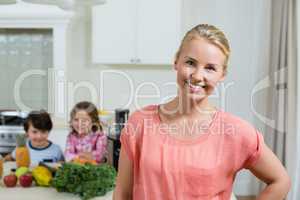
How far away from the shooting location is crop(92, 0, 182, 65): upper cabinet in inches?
129

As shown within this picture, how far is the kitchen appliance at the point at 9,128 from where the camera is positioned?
11.3ft

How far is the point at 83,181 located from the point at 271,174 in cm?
108

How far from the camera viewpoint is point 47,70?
11.9ft

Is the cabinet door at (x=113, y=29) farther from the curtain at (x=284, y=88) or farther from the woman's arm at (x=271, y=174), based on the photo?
the woman's arm at (x=271, y=174)

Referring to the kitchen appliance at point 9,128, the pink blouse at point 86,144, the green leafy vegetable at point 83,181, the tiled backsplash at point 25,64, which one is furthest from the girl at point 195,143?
the tiled backsplash at point 25,64

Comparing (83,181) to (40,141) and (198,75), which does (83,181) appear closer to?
(40,141)

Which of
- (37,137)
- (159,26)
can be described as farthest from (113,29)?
(37,137)

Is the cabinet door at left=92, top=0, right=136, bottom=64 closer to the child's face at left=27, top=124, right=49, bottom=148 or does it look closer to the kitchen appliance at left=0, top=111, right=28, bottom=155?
the kitchen appliance at left=0, top=111, right=28, bottom=155

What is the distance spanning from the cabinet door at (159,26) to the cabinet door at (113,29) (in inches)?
2.8

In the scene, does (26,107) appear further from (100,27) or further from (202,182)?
(202,182)

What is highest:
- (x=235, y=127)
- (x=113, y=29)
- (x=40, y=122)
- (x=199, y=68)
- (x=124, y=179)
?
A: (x=113, y=29)

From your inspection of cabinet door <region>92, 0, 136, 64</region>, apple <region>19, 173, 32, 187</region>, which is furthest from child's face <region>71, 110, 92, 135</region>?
cabinet door <region>92, 0, 136, 64</region>

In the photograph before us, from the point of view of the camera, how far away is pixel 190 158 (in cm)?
69

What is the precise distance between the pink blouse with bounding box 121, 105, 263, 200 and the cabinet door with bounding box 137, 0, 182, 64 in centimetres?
259
